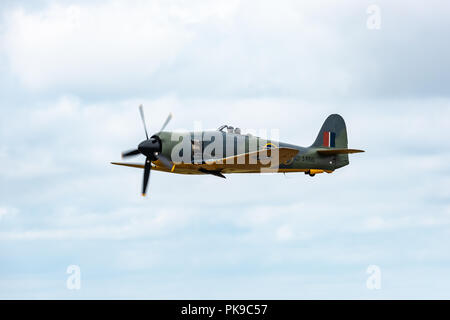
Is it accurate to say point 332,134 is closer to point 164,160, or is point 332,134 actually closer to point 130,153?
point 164,160

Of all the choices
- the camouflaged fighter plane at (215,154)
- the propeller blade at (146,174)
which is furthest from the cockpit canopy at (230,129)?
the propeller blade at (146,174)

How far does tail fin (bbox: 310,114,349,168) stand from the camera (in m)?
47.1

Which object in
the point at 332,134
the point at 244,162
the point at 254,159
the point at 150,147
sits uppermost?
the point at 332,134

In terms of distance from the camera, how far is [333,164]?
4522 centimetres

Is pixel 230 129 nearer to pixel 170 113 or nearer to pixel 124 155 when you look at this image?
pixel 170 113

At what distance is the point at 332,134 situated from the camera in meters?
47.5

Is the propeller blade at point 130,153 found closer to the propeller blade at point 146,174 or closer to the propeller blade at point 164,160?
the propeller blade at point 146,174

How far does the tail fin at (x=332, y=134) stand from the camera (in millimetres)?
47125

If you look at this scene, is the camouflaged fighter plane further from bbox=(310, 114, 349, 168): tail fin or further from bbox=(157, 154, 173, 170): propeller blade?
bbox=(310, 114, 349, 168): tail fin

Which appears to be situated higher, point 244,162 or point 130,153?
point 130,153

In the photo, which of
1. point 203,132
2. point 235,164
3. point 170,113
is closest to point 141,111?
point 170,113

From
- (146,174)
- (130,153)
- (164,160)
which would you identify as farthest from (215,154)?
(130,153)

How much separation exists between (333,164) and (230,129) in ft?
27.4

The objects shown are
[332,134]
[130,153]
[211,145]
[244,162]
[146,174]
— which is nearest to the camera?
[244,162]
